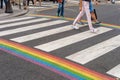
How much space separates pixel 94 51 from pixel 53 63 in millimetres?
1610

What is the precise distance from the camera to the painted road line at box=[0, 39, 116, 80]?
6082 millimetres

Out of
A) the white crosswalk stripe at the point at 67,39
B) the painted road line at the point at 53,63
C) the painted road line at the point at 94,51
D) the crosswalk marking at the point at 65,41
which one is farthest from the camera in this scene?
the crosswalk marking at the point at 65,41

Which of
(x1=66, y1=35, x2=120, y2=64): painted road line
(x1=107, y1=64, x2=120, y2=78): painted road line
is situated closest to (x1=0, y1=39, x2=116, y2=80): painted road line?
(x1=107, y1=64, x2=120, y2=78): painted road line

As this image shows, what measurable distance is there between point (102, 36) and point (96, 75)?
411cm

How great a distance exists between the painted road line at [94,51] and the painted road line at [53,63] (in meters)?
0.36

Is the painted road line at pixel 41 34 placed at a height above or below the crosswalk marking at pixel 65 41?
above

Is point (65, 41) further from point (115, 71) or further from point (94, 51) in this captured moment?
point (115, 71)

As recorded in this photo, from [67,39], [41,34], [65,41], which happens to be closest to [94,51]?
[65,41]

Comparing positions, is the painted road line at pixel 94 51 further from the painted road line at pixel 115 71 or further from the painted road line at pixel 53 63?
the painted road line at pixel 115 71

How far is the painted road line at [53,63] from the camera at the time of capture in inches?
239

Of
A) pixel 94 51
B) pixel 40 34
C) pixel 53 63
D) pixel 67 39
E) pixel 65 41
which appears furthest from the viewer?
pixel 40 34

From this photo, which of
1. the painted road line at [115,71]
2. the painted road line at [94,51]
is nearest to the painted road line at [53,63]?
the painted road line at [115,71]

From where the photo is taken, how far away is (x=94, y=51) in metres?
8.02

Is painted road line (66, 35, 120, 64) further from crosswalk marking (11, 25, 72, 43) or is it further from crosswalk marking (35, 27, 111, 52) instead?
crosswalk marking (11, 25, 72, 43)
